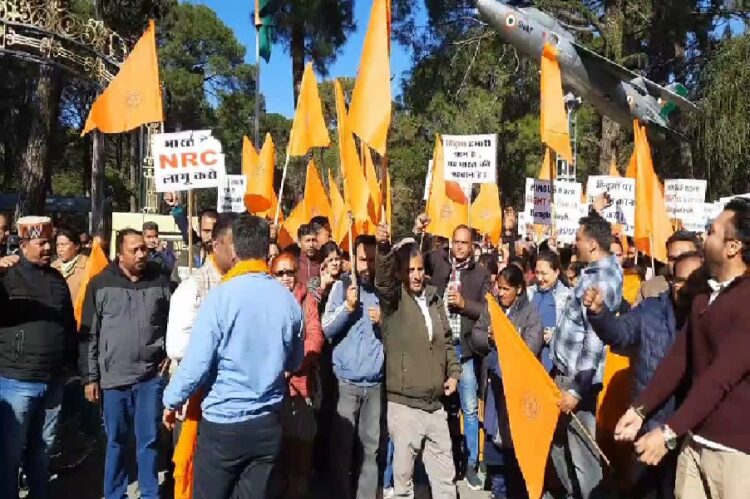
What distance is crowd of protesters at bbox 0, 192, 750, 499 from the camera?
345 centimetres

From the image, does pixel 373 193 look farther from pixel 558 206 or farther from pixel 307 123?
pixel 558 206

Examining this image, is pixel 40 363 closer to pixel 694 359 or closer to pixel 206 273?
pixel 206 273

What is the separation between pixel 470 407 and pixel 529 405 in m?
1.57

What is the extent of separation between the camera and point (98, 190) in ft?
55.6

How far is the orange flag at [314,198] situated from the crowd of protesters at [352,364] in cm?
310

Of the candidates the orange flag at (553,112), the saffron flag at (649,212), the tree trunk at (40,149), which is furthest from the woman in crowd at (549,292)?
the tree trunk at (40,149)

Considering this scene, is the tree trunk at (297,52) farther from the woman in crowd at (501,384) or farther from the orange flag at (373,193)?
the woman in crowd at (501,384)

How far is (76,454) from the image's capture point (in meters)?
6.21

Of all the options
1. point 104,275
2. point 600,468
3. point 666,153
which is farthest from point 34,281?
point 666,153

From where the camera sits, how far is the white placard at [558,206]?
8859 mm

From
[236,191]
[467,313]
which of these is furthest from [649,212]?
[236,191]

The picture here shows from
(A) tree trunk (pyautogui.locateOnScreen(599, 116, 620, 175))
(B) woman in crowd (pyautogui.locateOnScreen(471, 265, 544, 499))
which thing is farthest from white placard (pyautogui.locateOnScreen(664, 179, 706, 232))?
(A) tree trunk (pyautogui.locateOnScreen(599, 116, 620, 175))

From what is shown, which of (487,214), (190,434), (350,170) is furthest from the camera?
(487,214)

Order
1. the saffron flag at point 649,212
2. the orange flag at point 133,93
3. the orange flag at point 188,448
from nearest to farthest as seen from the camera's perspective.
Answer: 1. the orange flag at point 188,448
2. the orange flag at point 133,93
3. the saffron flag at point 649,212
